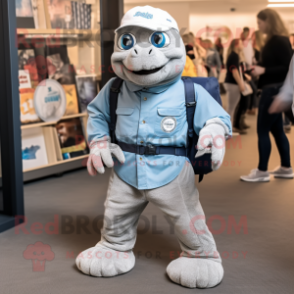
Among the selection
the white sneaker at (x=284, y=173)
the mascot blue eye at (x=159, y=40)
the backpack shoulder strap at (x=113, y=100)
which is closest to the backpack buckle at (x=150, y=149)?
the backpack shoulder strap at (x=113, y=100)

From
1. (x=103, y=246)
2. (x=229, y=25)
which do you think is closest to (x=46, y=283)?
(x=103, y=246)

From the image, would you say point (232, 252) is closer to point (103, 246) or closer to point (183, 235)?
point (183, 235)

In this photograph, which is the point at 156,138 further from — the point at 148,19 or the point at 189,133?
the point at 148,19

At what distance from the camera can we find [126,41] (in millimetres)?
1938

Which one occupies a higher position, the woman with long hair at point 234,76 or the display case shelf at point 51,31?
the display case shelf at point 51,31

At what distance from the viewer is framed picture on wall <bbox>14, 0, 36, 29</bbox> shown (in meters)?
3.69

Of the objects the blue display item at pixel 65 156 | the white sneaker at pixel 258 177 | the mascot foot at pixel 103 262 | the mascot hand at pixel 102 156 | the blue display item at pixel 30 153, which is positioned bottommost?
the white sneaker at pixel 258 177

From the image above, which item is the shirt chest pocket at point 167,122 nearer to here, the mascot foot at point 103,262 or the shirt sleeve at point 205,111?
the shirt sleeve at point 205,111

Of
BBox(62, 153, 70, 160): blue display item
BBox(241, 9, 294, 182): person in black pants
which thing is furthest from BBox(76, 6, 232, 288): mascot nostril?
BBox(62, 153, 70, 160): blue display item

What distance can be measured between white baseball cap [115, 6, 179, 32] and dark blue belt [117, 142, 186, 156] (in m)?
0.51

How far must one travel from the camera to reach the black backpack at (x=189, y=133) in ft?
→ 6.51

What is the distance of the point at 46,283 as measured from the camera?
2.03m

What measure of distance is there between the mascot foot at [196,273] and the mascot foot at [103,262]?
0.22 m

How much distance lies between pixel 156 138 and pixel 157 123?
0.07 metres
